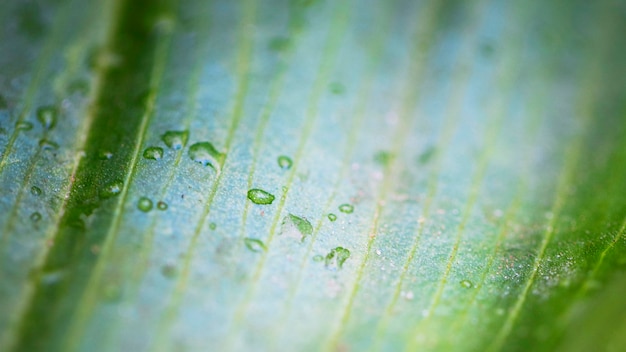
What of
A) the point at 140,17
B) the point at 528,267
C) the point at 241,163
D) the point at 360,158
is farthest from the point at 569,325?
the point at 140,17

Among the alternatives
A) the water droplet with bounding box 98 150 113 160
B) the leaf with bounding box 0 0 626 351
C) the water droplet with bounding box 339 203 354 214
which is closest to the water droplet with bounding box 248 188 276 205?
the leaf with bounding box 0 0 626 351

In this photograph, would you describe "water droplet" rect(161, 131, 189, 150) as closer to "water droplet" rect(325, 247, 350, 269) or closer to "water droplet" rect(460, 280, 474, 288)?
"water droplet" rect(325, 247, 350, 269)

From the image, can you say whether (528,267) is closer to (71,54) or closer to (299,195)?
(299,195)

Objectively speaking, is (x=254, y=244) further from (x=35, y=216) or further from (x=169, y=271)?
(x=35, y=216)

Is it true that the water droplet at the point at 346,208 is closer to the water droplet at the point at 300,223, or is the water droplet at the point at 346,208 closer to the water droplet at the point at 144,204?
the water droplet at the point at 300,223

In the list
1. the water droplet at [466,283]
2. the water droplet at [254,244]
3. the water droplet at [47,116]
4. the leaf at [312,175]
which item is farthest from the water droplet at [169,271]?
the water droplet at [466,283]

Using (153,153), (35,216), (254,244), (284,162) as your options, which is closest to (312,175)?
(284,162)
